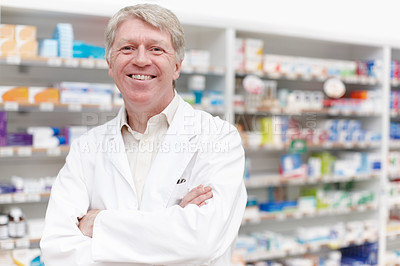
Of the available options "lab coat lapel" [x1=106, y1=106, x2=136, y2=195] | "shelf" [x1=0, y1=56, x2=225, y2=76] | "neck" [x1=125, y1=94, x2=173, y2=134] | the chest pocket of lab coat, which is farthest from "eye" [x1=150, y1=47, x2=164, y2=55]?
"shelf" [x1=0, y1=56, x2=225, y2=76]

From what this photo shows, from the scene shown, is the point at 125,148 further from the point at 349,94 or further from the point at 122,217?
the point at 349,94

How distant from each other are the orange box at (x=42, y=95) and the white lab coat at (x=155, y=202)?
1.64m

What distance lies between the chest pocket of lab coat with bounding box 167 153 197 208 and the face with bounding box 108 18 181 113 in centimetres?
31

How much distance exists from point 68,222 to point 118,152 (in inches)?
13.5

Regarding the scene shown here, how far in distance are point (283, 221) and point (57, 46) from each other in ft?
10.4

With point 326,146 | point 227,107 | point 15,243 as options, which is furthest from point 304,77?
point 15,243

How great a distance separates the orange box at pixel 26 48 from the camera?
3.23 meters

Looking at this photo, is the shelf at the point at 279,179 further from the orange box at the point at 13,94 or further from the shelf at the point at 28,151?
the orange box at the point at 13,94

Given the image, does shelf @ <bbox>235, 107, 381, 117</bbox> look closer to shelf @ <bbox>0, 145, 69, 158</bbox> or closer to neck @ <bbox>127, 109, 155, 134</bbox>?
shelf @ <bbox>0, 145, 69, 158</bbox>

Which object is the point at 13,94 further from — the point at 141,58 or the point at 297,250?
the point at 297,250

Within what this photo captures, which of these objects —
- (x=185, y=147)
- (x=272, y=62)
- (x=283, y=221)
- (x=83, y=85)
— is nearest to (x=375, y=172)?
(x=283, y=221)

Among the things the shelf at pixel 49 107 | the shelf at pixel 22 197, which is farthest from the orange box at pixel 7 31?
the shelf at pixel 22 197

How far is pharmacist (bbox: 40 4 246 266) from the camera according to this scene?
58.6 inches

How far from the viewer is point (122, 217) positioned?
1.52 metres
